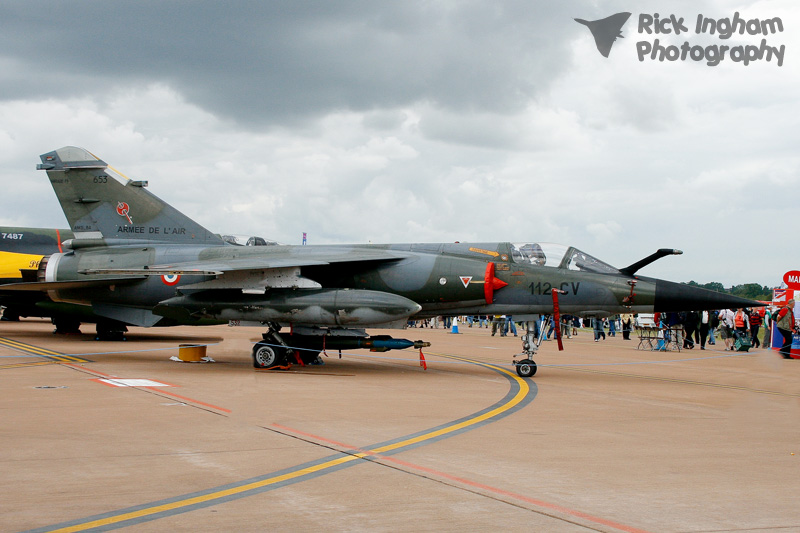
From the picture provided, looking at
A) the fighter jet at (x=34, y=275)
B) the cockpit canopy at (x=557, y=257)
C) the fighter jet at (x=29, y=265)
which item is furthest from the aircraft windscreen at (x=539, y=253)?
the fighter jet at (x=29, y=265)

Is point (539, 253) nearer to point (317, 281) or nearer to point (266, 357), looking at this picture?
point (317, 281)

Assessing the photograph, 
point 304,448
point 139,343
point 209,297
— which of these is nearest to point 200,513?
point 304,448

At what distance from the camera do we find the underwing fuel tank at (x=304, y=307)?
13977mm

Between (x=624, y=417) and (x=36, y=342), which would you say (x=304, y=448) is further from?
(x=36, y=342)

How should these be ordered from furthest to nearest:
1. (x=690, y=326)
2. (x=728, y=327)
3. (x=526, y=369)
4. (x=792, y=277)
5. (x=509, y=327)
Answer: (x=509, y=327)
(x=690, y=326)
(x=728, y=327)
(x=526, y=369)
(x=792, y=277)

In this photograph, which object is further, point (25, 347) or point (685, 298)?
point (25, 347)

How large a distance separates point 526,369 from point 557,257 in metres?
2.40

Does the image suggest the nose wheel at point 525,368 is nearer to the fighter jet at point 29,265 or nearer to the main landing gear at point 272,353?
the main landing gear at point 272,353

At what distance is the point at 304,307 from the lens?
14367mm

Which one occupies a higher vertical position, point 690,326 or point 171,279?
point 171,279

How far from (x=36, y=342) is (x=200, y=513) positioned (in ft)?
61.4

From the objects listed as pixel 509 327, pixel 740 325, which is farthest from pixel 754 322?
pixel 509 327

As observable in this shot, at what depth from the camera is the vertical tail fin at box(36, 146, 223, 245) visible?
17.2m

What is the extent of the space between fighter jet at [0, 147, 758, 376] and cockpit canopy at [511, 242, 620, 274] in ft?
0.09
